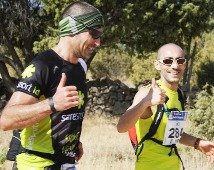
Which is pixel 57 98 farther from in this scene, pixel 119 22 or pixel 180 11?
pixel 180 11

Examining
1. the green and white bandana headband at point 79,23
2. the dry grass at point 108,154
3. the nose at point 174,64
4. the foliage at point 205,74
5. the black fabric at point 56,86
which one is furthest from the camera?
the foliage at point 205,74

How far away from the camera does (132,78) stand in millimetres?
33969

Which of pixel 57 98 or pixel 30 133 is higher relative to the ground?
pixel 57 98

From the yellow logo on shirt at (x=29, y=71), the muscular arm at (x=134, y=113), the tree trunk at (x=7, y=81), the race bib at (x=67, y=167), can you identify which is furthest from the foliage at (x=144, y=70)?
the yellow logo on shirt at (x=29, y=71)

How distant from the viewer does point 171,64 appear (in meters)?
4.20

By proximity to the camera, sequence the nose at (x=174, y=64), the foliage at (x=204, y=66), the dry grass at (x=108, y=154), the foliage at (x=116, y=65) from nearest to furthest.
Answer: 1. the nose at (x=174, y=64)
2. the dry grass at (x=108, y=154)
3. the foliage at (x=204, y=66)
4. the foliage at (x=116, y=65)

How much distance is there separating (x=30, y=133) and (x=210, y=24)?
1982 centimetres

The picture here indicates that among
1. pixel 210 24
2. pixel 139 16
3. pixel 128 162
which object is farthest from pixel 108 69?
Answer: pixel 128 162

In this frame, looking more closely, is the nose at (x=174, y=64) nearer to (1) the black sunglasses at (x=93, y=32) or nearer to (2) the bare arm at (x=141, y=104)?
(2) the bare arm at (x=141, y=104)

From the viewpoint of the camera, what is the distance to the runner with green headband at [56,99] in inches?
112

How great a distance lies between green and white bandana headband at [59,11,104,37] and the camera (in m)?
3.31

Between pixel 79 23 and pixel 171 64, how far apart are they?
1166mm

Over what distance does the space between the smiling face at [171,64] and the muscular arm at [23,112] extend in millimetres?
1594

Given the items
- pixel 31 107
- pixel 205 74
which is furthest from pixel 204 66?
pixel 31 107
